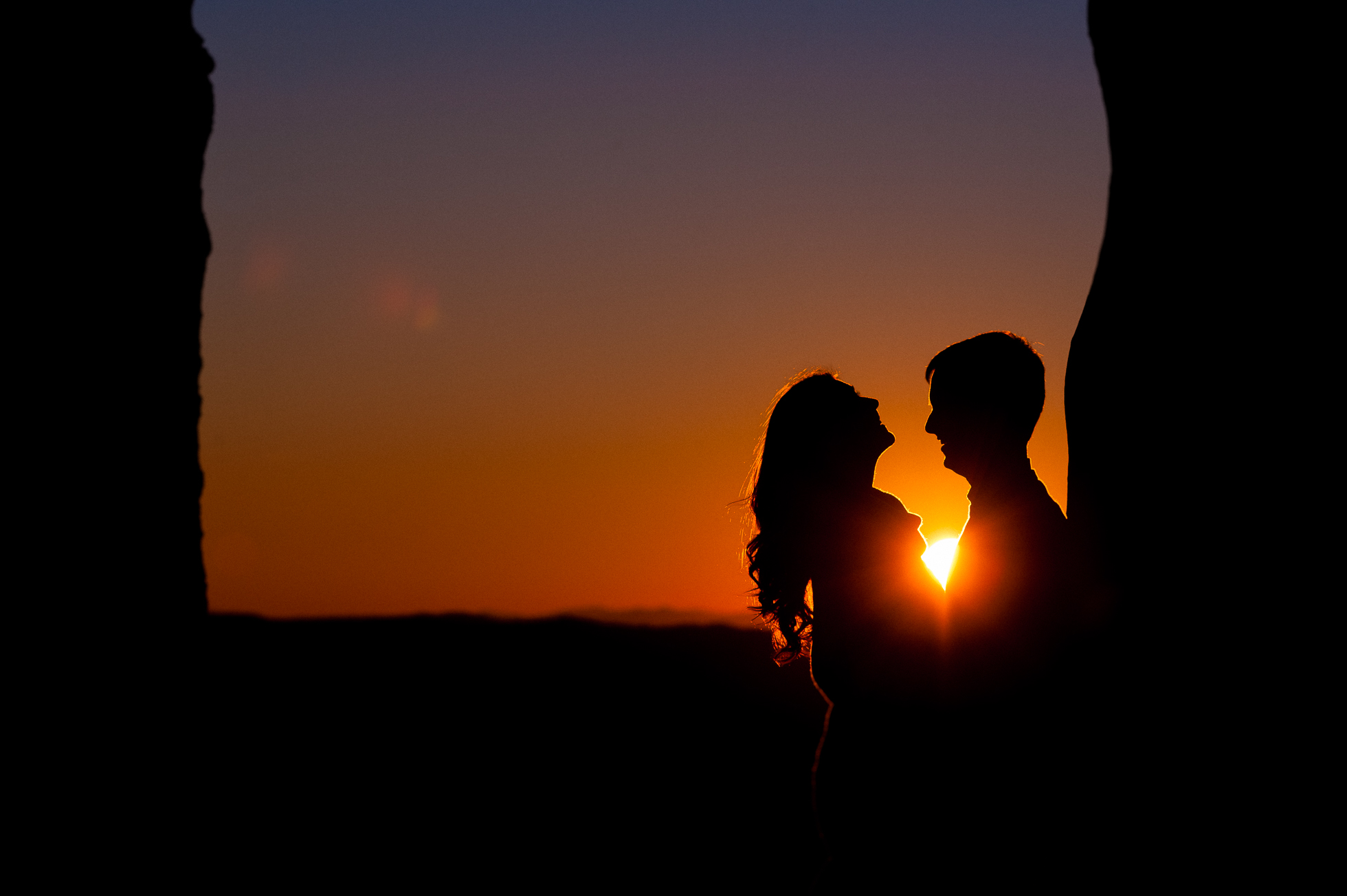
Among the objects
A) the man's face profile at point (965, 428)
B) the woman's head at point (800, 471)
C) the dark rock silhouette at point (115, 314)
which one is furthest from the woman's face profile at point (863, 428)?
the dark rock silhouette at point (115, 314)

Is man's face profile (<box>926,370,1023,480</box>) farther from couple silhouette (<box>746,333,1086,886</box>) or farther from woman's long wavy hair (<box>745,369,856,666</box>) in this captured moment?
woman's long wavy hair (<box>745,369,856,666</box>)

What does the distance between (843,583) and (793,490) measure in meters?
0.52

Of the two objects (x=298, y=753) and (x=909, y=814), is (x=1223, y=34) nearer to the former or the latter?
(x=909, y=814)

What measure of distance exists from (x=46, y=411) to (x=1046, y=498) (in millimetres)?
3912

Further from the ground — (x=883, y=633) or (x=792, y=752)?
(x=883, y=633)

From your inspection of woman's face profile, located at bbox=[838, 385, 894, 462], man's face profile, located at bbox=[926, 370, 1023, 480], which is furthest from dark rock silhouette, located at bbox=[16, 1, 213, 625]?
man's face profile, located at bbox=[926, 370, 1023, 480]

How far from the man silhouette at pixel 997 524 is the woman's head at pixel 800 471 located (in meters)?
0.42

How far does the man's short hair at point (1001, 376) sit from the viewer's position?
4.98 m

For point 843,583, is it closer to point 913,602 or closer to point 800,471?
point 913,602

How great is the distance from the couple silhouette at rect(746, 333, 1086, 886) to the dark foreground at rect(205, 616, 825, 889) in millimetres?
12099

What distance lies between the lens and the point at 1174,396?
4.01 meters

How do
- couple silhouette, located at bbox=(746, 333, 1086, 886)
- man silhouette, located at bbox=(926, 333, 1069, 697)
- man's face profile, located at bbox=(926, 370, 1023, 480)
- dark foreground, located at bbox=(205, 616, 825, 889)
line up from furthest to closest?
dark foreground, located at bbox=(205, 616, 825, 889), man's face profile, located at bbox=(926, 370, 1023, 480), man silhouette, located at bbox=(926, 333, 1069, 697), couple silhouette, located at bbox=(746, 333, 1086, 886)

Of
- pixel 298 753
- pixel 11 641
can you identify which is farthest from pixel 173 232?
pixel 298 753

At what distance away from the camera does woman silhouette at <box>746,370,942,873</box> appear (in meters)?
4.24
